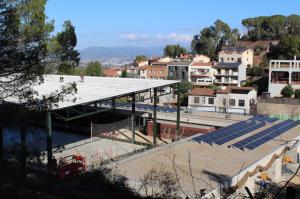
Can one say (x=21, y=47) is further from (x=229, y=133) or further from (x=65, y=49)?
(x=229, y=133)

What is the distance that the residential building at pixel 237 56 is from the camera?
5513 cm

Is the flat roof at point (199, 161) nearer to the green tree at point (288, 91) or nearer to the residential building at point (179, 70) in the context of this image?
the green tree at point (288, 91)

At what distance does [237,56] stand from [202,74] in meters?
6.98

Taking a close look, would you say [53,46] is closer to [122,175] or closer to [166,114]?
[122,175]

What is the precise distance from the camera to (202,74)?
2019 inches

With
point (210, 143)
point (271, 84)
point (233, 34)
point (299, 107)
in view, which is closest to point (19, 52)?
point (210, 143)

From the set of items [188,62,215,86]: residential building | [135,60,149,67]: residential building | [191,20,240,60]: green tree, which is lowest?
[188,62,215,86]: residential building

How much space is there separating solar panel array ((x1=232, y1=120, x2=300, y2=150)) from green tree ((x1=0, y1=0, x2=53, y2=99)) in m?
10.5

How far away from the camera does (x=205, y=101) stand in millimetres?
39125

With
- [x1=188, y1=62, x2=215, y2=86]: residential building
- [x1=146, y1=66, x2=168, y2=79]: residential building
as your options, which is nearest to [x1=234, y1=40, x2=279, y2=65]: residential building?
[x1=188, y1=62, x2=215, y2=86]: residential building

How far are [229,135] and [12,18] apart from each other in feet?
43.5

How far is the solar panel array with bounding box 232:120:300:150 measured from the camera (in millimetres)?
18344

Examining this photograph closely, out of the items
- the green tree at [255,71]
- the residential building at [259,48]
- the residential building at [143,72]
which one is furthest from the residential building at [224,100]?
the residential building at [259,48]

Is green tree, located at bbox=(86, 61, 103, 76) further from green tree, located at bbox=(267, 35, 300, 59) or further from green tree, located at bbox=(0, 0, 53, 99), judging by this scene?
green tree, located at bbox=(0, 0, 53, 99)
